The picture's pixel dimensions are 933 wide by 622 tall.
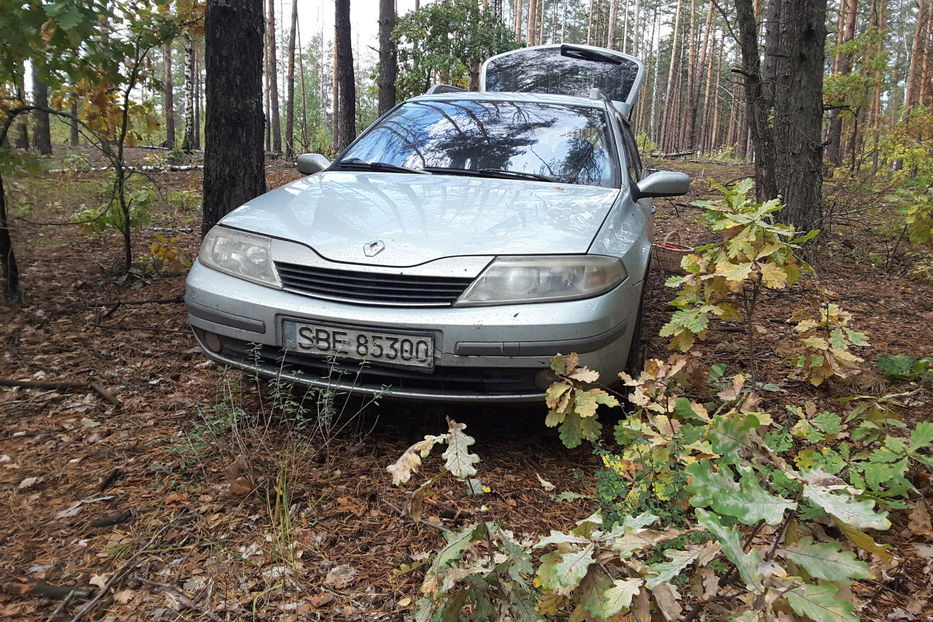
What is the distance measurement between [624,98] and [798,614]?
514cm

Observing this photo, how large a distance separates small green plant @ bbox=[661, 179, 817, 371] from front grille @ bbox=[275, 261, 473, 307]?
0.88 meters

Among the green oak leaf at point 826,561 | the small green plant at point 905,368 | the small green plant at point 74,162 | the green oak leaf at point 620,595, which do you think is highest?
the small green plant at point 74,162

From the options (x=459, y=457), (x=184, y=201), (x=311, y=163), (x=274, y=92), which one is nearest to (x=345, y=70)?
(x=184, y=201)

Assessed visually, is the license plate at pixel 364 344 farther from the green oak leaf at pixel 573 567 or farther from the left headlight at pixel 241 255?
the green oak leaf at pixel 573 567

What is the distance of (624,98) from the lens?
5504mm

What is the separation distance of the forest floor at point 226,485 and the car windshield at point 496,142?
1.16 m

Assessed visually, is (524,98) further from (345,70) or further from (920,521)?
(345,70)

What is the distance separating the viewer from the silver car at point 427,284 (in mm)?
2195

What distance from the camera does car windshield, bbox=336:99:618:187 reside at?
3141 millimetres

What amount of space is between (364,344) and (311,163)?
1.77m

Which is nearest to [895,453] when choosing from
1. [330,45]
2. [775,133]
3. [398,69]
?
[775,133]

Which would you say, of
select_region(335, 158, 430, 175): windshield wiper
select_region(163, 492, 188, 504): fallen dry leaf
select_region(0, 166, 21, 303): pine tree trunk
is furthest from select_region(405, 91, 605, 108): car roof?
select_region(163, 492, 188, 504): fallen dry leaf

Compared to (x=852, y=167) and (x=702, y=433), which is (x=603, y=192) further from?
(x=852, y=167)

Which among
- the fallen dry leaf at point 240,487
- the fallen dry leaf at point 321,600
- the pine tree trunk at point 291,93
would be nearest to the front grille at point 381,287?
the fallen dry leaf at point 240,487
